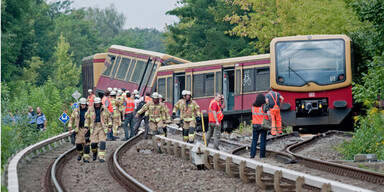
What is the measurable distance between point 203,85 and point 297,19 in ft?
28.2

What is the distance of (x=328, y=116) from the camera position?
22.9m

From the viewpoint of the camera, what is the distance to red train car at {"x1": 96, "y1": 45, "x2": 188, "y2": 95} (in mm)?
32312

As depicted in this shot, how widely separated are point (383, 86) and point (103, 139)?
266 inches

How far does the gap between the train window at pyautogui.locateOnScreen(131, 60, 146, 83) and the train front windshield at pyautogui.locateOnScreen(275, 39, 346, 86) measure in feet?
35.7

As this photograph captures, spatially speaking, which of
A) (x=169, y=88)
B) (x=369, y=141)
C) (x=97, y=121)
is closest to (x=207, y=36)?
(x=169, y=88)

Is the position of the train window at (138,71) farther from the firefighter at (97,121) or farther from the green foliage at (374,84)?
the firefighter at (97,121)

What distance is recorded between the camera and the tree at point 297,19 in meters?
30.9

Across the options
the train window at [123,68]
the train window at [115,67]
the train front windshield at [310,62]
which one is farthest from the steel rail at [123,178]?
the train window at [115,67]

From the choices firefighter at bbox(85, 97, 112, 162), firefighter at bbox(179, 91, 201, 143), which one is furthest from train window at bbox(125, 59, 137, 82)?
firefighter at bbox(85, 97, 112, 162)

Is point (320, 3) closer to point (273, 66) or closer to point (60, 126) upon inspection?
point (273, 66)

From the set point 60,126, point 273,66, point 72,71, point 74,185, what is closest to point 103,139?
point 74,185

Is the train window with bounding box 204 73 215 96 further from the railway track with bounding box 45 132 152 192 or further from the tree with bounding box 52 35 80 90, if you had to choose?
the tree with bounding box 52 35 80 90

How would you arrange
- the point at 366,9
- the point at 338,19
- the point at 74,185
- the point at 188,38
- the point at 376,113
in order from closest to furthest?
the point at 74,185 → the point at 366,9 → the point at 376,113 → the point at 338,19 → the point at 188,38

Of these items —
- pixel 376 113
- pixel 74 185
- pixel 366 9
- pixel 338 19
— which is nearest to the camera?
pixel 74 185
